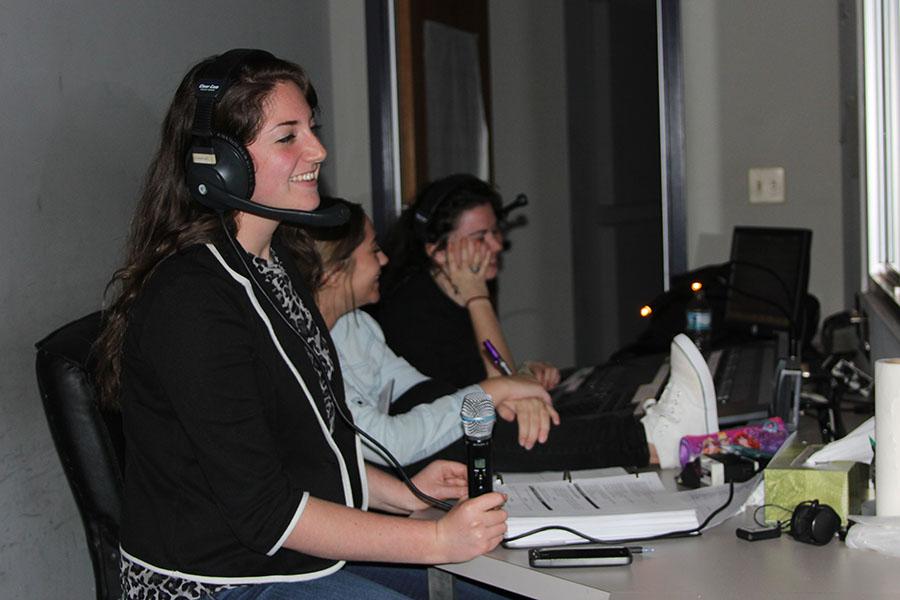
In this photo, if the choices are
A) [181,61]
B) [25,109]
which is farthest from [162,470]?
[181,61]

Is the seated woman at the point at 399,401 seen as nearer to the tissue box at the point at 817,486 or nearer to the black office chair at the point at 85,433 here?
the tissue box at the point at 817,486

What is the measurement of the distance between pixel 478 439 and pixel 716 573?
0.99 ft

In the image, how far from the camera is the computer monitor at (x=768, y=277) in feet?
7.86

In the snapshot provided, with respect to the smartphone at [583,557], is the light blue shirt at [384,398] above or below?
above

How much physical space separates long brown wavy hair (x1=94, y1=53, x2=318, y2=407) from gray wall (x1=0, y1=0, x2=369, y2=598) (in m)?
0.53

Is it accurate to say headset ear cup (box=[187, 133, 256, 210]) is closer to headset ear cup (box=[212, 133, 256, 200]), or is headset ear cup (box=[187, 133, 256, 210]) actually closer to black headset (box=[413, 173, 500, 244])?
headset ear cup (box=[212, 133, 256, 200])

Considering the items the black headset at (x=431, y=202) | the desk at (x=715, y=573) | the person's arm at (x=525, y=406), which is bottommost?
the desk at (x=715, y=573)

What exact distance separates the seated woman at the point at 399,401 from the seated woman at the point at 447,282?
22 centimetres

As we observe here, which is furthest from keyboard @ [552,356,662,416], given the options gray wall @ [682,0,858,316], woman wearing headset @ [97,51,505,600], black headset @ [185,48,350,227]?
gray wall @ [682,0,858,316]

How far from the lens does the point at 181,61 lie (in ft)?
8.16

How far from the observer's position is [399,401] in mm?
2092

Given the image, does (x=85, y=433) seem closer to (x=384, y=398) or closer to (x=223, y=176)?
(x=223, y=176)

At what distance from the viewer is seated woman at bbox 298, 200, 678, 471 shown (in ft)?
5.30

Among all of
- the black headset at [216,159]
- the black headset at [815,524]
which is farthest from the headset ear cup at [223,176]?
the black headset at [815,524]
